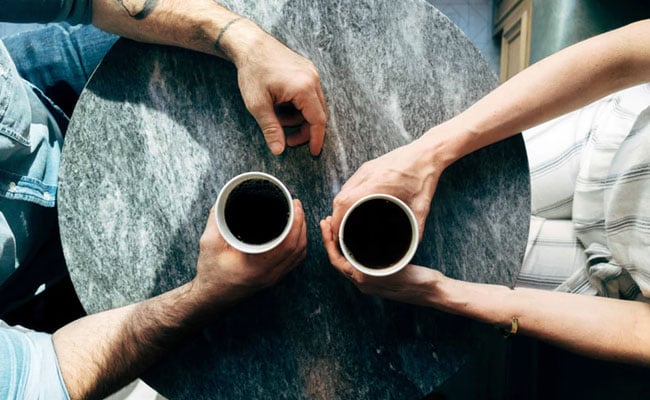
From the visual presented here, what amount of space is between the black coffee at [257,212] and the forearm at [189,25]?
0.92 ft

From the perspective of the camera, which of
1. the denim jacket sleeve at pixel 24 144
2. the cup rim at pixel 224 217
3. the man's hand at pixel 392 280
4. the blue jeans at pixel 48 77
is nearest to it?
the cup rim at pixel 224 217

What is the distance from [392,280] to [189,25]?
0.60m

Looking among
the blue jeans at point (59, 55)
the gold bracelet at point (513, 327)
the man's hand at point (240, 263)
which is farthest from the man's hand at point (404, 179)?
the blue jeans at point (59, 55)

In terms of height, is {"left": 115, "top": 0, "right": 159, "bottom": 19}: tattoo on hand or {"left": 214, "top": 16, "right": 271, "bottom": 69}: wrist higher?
{"left": 115, "top": 0, "right": 159, "bottom": 19}: tattoo on hand

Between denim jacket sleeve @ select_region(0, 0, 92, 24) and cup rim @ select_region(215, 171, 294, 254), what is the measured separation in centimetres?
58

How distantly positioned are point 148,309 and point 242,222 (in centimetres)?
26

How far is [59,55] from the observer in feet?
3.59

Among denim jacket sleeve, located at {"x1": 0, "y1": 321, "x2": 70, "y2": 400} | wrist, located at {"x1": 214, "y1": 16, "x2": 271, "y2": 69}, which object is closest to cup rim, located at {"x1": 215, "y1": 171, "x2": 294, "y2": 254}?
wrist, located at {"x1": 214, "y1": 16, "x2": 271, "y2": 69}

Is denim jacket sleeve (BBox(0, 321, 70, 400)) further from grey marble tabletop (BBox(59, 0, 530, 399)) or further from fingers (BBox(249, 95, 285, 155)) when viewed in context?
fingers (BBox(249, 95, 285, 155))

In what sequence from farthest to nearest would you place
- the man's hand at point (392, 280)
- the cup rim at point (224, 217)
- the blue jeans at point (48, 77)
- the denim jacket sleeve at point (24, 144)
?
the blue jeans at point (48, 77), the denim jacket sleeve at point (24, 144), the man's hand at point (392, 280), the cup rim at point (224, 217)

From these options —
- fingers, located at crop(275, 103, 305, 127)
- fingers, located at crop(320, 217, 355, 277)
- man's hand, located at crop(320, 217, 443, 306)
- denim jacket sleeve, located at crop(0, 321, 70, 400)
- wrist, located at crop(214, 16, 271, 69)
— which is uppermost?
wrist, located at crop(214, 16, 271, 69)

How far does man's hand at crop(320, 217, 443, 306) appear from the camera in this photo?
752mm

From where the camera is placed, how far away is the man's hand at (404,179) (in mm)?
796

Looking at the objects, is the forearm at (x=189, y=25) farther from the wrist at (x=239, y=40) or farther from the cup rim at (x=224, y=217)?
the cup rim at (x=224, y=217)
